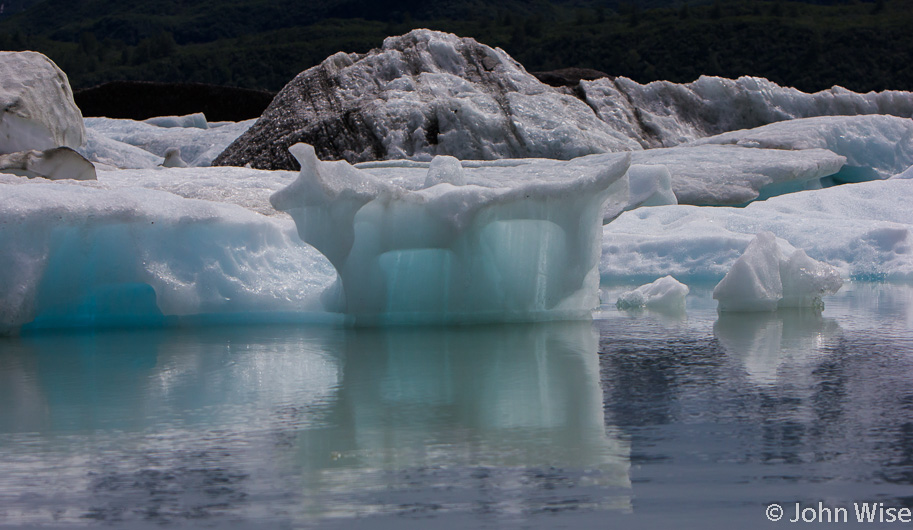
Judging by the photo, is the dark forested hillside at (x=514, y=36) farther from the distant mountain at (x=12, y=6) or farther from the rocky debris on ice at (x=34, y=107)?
the rocky debris on ice at (x=34, y=107)

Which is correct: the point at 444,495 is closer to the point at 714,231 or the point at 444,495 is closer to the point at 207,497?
the point at 207,497

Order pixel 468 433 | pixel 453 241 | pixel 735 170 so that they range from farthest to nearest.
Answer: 1. pixel 735 170
2. pixel 453 241
3. pixel 468 433

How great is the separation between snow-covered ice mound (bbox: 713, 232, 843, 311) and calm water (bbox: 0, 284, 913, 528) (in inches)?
21.0

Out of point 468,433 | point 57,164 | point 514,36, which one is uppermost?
point 514,36

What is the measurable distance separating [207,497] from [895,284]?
430cm

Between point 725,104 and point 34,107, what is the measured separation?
24.7ft

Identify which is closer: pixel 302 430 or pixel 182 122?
pixel 302 430

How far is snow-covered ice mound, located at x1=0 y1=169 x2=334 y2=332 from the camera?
3.33m

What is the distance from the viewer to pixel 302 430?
199 centimetres

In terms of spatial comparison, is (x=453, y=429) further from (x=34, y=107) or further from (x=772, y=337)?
(x=34, y=107)

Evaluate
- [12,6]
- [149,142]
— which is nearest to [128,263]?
[149,142]

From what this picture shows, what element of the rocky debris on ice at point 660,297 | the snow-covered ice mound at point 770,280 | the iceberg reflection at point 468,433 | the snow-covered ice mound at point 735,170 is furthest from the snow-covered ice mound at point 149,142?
the iceberg reflection at point 468,433

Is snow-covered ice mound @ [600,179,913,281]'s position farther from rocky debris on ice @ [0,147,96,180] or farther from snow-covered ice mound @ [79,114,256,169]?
snow-covered ice mound @ [79,114,256,169]

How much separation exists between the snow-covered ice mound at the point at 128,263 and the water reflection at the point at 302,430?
0.32m
